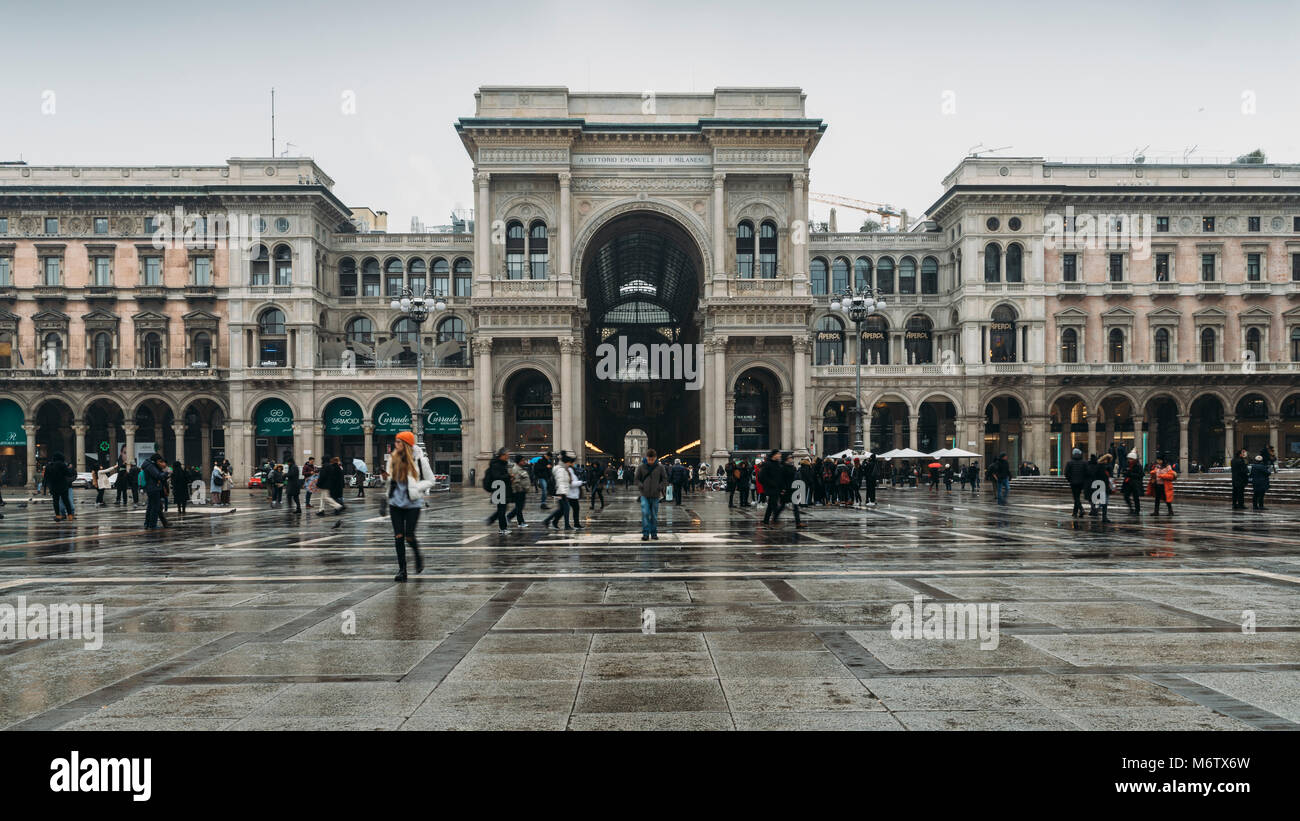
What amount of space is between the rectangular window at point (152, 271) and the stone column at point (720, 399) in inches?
1413

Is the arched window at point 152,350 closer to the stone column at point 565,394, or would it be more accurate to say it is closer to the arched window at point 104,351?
the arched window at point 104,351

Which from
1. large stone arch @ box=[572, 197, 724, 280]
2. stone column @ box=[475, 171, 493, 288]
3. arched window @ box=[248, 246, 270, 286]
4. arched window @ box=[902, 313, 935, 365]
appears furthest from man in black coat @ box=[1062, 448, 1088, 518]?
arched window @ box=[248, 246, 270, 286]

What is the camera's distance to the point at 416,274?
63.2 metres

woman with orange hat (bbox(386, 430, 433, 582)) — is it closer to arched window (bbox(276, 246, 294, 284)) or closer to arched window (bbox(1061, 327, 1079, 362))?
arched window (bbox(276, 246, 294, 284))

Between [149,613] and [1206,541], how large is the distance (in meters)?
16.0

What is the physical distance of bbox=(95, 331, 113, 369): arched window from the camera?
189 feet

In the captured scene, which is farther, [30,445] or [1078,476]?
[30,445]

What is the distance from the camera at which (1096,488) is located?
68.5ft

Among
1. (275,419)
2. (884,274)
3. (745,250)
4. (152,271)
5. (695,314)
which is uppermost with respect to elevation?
(884,274)

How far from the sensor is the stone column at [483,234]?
173ft

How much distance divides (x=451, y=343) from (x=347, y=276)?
878cm

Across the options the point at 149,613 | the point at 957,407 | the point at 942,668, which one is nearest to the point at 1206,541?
the point at 942,668

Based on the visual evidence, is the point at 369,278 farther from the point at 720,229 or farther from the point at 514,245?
the point at 720,229

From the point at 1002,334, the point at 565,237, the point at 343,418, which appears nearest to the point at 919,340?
the point at 1002,334
